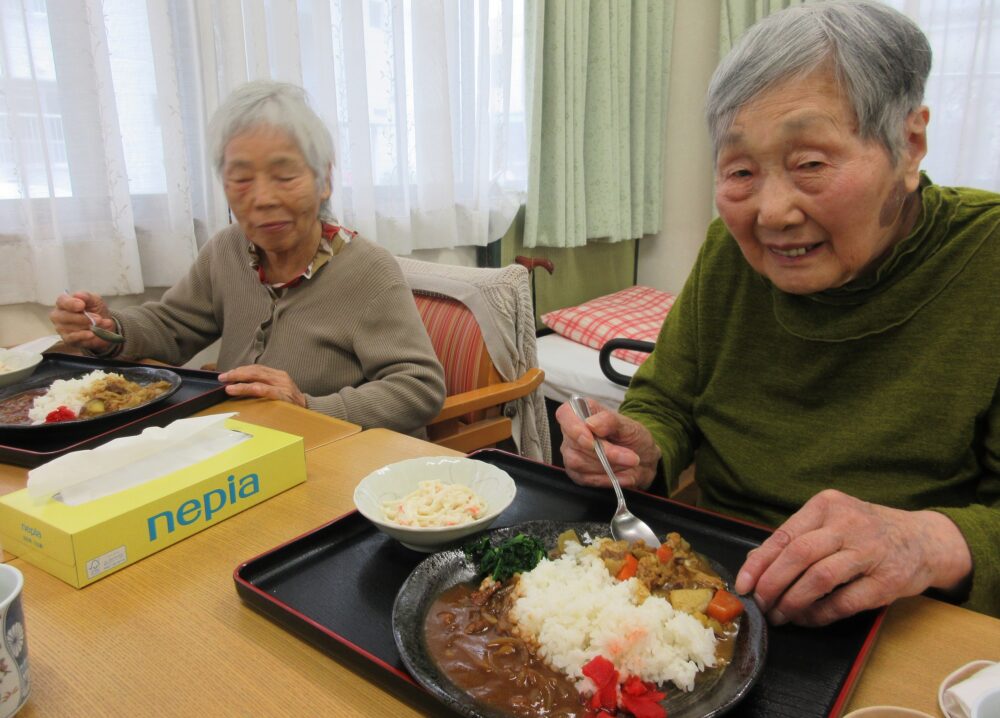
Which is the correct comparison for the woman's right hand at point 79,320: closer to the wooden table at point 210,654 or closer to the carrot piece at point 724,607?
the wooden table at point 210,654

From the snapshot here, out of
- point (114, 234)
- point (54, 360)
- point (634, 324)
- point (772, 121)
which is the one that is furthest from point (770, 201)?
point (634, 324)

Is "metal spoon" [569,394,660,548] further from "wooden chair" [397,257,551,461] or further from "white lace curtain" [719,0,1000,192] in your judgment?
"white lace curtain" [719,0,1000,192]

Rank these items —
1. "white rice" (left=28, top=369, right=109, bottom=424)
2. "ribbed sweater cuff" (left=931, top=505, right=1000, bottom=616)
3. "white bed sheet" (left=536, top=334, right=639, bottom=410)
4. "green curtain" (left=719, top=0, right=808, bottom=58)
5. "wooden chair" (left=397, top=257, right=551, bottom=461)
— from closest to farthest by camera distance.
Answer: "ribbed sweater cuff" (left=931, top=505, right=1000, bottom=616) < "white rice" (left=28, top=369, right=109, bottom=424) < "wooden chair" (left=397, top=257, right=551, bottom=461) < "white bed sheet" (left=536, top=334, right=639, bottom=410) < "green curtain" (left=719, top=0, right=808, bottom=58)

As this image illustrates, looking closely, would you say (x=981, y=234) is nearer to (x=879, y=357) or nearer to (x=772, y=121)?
(x=879, y=357)

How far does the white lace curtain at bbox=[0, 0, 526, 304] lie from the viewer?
1.93 m

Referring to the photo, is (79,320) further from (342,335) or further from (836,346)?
(836,346)

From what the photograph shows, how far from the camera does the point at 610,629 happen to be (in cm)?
70

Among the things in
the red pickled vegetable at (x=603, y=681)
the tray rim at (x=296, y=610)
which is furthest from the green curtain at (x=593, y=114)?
the red pickled vegetable at (x=603, y=681)

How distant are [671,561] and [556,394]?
222 centimetres

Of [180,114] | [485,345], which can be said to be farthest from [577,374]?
Result: [180,114]

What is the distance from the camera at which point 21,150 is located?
1892mm

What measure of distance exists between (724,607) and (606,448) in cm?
38

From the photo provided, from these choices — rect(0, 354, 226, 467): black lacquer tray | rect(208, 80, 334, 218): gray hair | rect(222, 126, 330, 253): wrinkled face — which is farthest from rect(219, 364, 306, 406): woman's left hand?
rect(208, 80, 334, 218): gray hair

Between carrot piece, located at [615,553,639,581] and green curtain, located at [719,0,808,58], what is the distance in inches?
128
